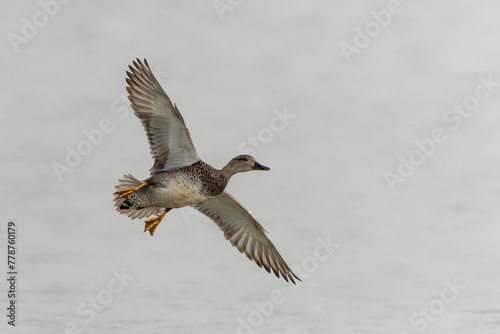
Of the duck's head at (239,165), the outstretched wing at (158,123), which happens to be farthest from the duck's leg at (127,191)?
Answer: the duck's head at (239,165)

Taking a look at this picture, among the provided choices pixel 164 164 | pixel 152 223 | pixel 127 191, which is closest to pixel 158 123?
pixel 164 164

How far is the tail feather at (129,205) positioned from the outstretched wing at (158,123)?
14.7 inches

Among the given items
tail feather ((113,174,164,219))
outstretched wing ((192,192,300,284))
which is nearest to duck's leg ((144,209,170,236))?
tail feather ((113,174,164,219))

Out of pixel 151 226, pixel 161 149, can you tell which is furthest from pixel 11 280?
pixel 161 149

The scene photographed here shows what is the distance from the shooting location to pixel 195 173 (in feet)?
32.9

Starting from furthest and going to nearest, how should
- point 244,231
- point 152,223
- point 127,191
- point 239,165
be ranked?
1. point 244,231
2. point 152,223
3. point 239,165
4. point 127,191

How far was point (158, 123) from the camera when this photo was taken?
10016 mm

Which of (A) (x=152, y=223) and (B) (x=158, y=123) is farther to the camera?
(A) (x=152, y=223)

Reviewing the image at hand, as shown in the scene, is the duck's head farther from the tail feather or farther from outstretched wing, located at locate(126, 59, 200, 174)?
the tail feather

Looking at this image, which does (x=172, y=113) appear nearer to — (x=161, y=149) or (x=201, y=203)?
(x=161, y=149)

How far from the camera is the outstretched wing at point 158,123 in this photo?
992 cm

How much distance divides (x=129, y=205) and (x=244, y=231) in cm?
181

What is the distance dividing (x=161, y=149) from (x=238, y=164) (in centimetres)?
103

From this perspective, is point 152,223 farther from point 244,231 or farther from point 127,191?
point 244,231
